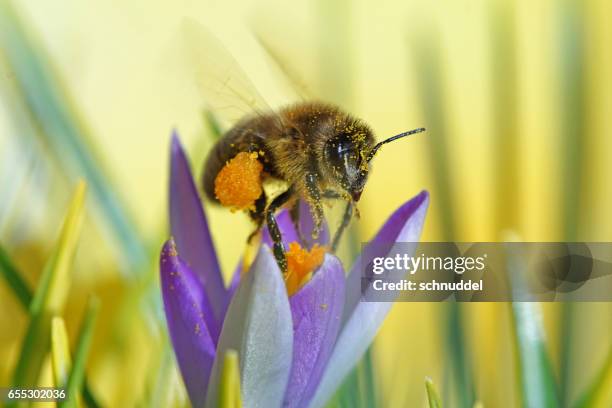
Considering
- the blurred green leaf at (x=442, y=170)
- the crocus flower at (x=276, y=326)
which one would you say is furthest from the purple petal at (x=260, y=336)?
the blurred green leaf at (x=442, y=170)

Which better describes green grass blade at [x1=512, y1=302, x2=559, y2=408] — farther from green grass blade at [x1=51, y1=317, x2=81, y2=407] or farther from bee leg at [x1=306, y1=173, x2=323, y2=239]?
→ green grass blade at [x1=51, y1=317, x2=81, y2=407]

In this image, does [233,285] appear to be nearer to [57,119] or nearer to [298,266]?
[298,266]

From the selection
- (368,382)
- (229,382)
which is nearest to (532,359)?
(368,382)

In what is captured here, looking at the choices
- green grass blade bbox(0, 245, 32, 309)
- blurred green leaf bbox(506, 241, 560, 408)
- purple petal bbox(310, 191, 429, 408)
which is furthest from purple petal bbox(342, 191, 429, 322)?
green grass blade bbox(0, 245, 32, 309)

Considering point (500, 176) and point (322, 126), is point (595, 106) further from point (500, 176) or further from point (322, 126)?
point (322, 126)

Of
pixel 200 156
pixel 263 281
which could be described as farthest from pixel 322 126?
pixel 200 156

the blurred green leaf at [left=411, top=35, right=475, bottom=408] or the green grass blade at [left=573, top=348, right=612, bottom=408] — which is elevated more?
the blurred green leaf at [left=411, top=35, right=475, bottom=408]

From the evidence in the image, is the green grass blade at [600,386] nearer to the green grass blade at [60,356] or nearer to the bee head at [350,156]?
the bee head at [350,156]
